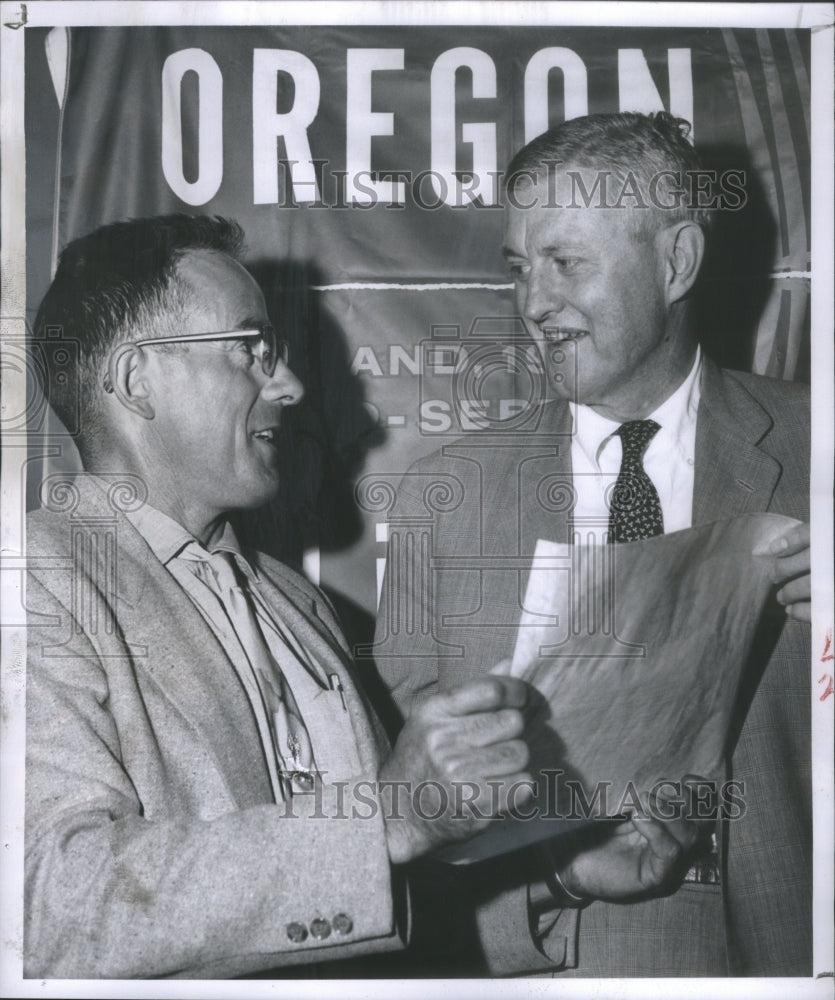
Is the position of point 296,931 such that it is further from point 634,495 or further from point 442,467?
point 634,495

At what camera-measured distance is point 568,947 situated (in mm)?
2508

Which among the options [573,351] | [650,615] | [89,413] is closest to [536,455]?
[573,351]

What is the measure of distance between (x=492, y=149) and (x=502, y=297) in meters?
0.32

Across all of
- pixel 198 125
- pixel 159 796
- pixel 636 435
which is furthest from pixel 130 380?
pixel 636 435

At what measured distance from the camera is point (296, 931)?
2.30 meters

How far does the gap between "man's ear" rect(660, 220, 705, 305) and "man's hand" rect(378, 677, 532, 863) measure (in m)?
0.92

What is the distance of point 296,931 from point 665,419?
4.19 feet

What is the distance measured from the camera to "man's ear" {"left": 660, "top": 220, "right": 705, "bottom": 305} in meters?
2.57

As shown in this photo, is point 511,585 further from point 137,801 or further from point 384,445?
point 137,801

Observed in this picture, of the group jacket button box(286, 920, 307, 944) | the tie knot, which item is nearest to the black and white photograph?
the tie knot

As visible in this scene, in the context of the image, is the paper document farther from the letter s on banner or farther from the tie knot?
the letter s on banner

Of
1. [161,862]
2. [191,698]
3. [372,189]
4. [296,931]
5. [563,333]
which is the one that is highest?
[372,189]

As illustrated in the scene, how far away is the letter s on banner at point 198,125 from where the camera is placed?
8.40 ft

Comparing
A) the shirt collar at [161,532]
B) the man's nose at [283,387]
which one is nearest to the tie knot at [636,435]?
the man's nose at [283,387]
